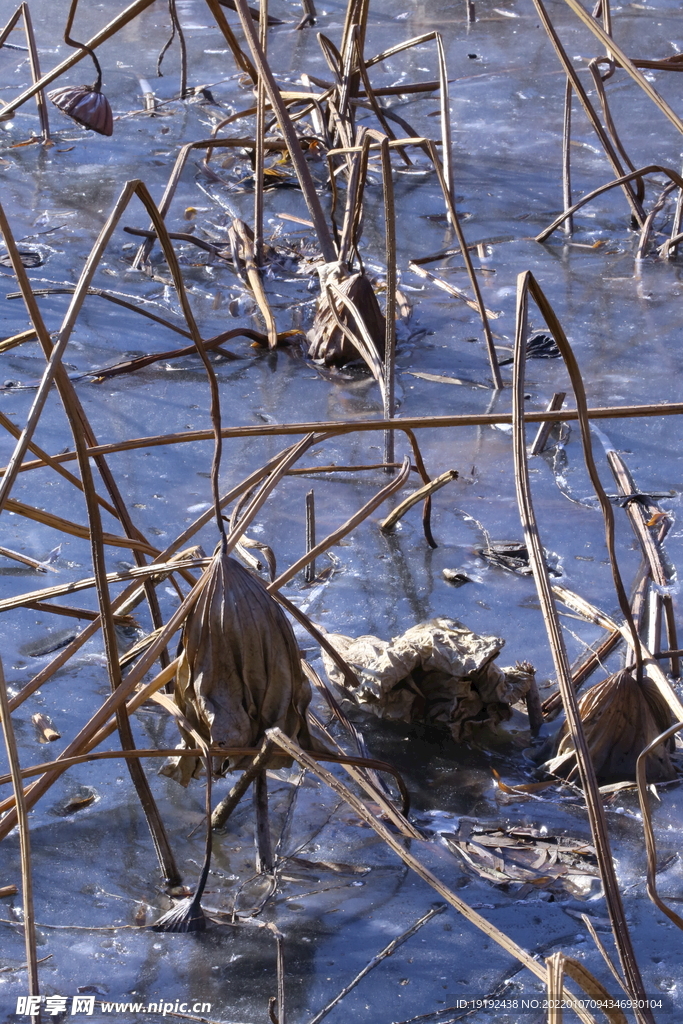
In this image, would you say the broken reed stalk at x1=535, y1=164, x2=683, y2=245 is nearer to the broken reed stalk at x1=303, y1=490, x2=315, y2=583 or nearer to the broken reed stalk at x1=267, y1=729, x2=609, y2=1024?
the broken reed stalk at x1=303, y1=490, x2=315, y2=583

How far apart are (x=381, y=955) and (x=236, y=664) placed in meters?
0.36

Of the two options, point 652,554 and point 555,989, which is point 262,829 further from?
point 652,554

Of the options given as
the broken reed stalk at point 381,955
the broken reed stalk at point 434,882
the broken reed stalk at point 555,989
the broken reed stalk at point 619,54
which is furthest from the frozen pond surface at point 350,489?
the broken reed stalk at point 619,54

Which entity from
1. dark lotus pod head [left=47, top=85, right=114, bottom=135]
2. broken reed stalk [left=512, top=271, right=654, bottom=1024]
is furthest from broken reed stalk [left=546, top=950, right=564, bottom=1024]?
dark lotus pod head [left=47, top=85, right=114, bottom=135]

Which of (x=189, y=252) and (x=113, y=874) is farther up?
(x=189, y=252)

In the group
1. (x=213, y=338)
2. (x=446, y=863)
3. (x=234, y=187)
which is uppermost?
(x=234, y=187)

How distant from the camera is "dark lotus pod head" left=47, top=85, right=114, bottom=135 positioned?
2318 mm

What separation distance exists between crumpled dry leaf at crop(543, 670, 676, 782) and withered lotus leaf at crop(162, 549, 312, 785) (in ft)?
1.53

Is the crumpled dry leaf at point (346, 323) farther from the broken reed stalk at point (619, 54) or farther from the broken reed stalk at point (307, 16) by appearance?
the broken reed stalk at point (307, 16)

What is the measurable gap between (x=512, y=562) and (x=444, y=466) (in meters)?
0.33

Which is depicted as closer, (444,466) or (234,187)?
(444,466)

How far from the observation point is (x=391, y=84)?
3916mm

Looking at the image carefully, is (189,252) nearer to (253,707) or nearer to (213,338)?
(213,338)

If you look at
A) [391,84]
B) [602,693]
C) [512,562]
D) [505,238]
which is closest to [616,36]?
[391,84]
